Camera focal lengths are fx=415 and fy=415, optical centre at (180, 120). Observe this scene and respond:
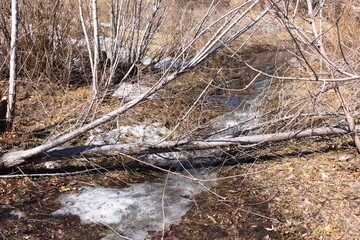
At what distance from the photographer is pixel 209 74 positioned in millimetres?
10250

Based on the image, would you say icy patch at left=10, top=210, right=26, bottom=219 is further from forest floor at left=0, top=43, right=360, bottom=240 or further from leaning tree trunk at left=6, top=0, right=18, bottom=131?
leaning tree trunk at left=6, top=0, right=18, bottom=131

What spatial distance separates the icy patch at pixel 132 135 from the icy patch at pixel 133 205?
0.97 m

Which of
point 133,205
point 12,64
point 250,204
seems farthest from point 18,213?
point 250,204

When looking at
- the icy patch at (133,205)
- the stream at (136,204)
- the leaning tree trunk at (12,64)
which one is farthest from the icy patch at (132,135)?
the leaning tree trunk at (12,64)

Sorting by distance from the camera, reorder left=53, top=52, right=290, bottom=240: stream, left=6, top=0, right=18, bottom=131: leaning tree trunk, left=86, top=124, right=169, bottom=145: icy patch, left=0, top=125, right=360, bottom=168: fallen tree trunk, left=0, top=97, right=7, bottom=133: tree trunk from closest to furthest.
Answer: left=53, top=52, right=290, bottom=240: stream
left=0, top=125, right=360, bottom=168: fallen tree trunk
left=6, top=0, right=18, bottom=131: leaning tree trunk
left=0, top=97, right=7, bottom=133: tree trunk
left=86, top=124, right=169, bottom=145: icy patch

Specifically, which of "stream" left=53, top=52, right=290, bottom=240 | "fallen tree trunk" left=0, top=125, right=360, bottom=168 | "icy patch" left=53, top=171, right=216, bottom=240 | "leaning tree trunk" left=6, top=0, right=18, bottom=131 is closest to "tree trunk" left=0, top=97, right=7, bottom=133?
"leaning tree trunk" left=6, top=0, right=18, bottom=131

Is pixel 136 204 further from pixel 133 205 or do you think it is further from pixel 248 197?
pixel 248 197

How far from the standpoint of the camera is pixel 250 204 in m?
4.68

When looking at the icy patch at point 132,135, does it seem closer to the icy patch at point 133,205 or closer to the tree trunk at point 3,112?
the icy patch at point 133,205

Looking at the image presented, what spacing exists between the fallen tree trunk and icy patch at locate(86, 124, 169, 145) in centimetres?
60

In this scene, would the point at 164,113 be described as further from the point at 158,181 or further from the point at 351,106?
the point at 351,106

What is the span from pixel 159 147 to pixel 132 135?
1.20 metres

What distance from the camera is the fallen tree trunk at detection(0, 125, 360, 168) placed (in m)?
4.75

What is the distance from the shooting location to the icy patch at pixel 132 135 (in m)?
5.78
